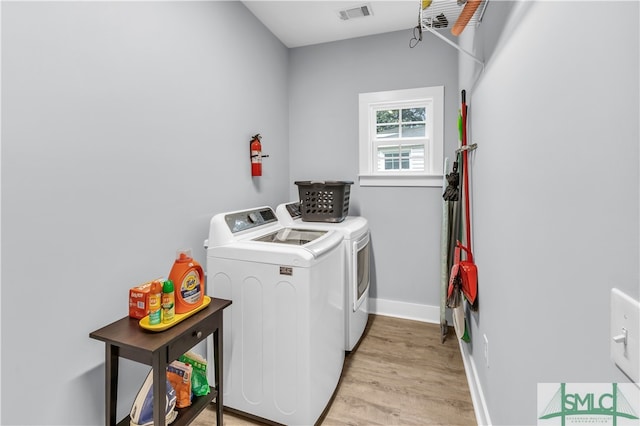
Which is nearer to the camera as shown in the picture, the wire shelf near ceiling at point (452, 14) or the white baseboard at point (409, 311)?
the wire shelf near ceiling at point (452, 14)

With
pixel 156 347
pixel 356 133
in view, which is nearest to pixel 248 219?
pixel 156 347

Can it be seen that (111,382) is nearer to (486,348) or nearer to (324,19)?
(486,348)

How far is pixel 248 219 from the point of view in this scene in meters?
2.15

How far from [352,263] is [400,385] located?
0.83 meters

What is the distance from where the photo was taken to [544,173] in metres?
0.86

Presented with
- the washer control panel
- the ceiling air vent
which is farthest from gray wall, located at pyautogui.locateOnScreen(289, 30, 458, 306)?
the washer control panel

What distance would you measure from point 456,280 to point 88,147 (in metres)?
2.02

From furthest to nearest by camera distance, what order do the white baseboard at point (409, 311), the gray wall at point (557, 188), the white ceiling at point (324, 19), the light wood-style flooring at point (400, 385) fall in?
the white baseboard at point (409, 311)
the white ceiling at point (324, 19)
the light wood-style flooring at point (400, 385)
the gray wall at point (557, 188)

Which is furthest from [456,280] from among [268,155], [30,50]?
[30,50]

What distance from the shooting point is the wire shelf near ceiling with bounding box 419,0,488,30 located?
136 cm

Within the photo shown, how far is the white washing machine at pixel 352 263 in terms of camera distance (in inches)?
86.8

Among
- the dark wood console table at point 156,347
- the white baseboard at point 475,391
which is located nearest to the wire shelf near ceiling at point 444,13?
the dark wood console table at point 156,347

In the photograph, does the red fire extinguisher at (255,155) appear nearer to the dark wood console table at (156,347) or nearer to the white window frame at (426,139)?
the white window frame at (426,139)

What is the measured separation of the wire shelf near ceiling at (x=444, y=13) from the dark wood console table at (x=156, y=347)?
5.58ft
